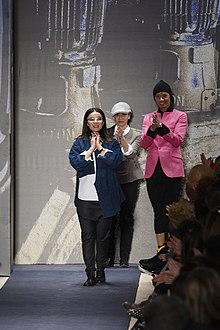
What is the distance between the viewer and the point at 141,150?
7.15 metres

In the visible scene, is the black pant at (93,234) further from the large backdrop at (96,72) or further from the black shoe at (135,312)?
the black shoe at (135,312)

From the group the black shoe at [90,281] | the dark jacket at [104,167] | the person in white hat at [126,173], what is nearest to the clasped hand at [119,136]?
the person in white hat at [126,173]

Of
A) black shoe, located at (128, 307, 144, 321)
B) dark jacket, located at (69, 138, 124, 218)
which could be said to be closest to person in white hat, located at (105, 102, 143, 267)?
dark jacket, located at (69, 138, 124, 218)

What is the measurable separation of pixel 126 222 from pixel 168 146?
2.47 feet

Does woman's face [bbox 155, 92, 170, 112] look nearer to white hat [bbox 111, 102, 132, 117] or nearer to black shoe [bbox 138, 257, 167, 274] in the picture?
white hat [bbox 111, 102, 132, 117]

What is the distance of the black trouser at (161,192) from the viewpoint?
6.91m

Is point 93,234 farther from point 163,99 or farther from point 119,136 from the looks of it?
point 163,99

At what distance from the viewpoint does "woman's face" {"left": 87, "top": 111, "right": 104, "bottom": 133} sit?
253 inches

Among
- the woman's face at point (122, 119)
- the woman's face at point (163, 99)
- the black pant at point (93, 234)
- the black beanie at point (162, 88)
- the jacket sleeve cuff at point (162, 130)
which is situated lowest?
the black pant at point (93, 234)

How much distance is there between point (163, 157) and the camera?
6898 millimetres

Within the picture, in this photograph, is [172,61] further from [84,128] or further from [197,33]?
[84,128]

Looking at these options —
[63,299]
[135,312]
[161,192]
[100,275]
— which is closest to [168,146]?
[161,192]

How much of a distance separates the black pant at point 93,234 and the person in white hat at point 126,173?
674 mm

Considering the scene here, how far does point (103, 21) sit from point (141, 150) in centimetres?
112
